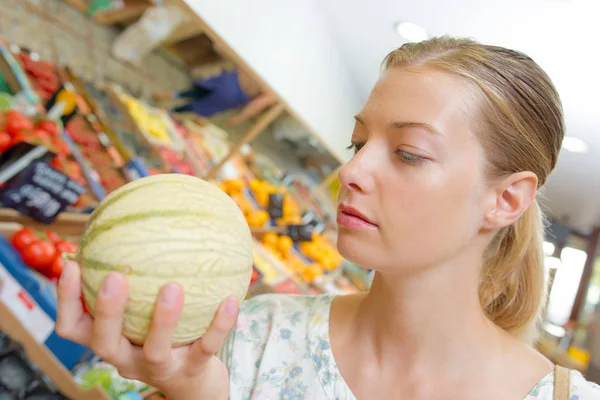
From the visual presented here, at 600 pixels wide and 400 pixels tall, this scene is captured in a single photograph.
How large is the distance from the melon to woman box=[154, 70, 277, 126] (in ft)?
8.73

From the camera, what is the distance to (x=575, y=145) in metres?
5.26

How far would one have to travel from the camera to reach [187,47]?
4.14 m

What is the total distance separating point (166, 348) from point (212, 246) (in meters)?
0.20

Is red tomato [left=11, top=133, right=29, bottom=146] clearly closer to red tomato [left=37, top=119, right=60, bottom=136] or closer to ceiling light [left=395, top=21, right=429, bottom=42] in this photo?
red tomato [left=37, top=119, right=60, bottom=136]

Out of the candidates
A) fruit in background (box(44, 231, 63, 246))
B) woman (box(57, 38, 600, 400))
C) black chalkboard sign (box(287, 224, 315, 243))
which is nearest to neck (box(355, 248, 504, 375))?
woman (box(57, 38, 600, 400))

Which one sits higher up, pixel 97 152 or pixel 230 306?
pixel 230 306

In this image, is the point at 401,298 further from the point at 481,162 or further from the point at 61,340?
the point at 61,340

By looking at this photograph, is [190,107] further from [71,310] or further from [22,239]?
[71,310]

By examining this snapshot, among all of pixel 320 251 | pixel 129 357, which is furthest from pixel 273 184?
pixel 129 357

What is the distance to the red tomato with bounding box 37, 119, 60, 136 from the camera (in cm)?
219

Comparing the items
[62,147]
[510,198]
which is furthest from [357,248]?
[62,147]

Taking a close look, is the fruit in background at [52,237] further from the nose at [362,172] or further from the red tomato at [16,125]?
the nose at [362,172]

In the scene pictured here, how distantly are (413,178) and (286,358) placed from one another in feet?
2.23

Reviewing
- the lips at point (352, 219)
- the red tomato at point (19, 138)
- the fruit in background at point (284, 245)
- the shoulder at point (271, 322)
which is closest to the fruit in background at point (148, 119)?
the red tomato at point (19, 138)
